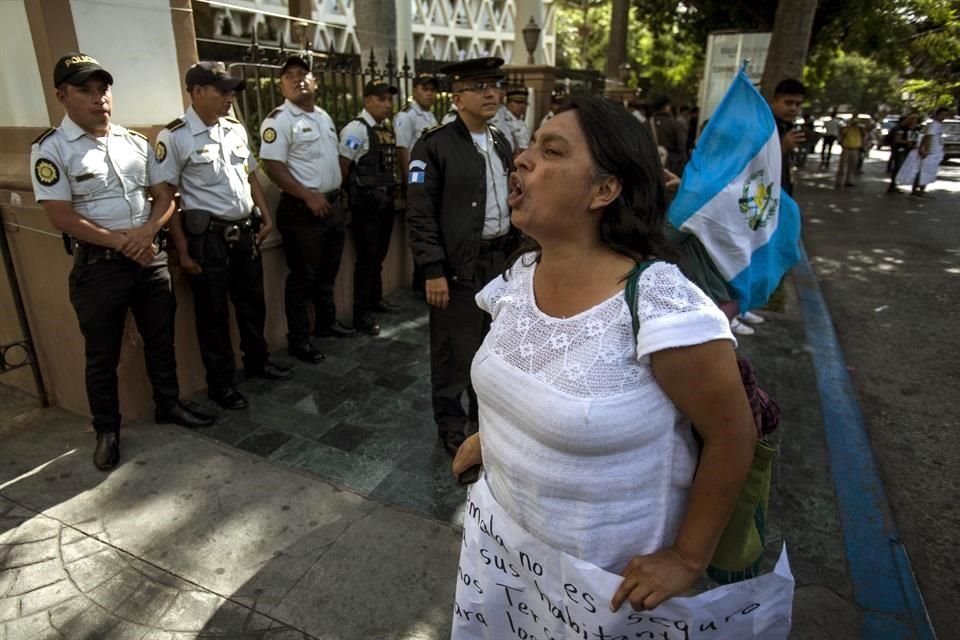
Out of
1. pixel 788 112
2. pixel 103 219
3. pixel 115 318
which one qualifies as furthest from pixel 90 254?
pixel 788 112

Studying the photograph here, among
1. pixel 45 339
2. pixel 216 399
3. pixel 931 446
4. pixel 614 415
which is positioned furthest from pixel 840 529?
pixel 45 339

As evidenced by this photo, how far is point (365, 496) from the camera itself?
3.14 m

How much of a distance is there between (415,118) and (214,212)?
294cm

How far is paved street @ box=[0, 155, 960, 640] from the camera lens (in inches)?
95.2

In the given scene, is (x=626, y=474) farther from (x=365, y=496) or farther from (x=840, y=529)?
(x=840, y=529)

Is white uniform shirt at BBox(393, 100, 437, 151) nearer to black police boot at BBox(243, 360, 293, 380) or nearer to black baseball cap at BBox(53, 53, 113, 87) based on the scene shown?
black police boot at BBox(243, 360, 293, 380)

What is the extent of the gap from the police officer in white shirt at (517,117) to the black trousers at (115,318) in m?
5.27

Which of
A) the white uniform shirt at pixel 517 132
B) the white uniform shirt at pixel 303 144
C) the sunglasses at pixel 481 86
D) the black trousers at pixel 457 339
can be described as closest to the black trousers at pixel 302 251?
the white uniform shirt at pixel 303 144

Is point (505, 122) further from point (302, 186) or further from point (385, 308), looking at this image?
point (302, 186)

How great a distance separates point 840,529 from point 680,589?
2.20 meters

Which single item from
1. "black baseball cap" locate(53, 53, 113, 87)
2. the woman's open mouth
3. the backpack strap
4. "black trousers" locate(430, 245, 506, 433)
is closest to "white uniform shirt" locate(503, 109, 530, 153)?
"black trousers" locate(430, 245, 506, 433)

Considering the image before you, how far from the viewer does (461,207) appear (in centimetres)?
325

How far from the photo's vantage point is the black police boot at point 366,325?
5.43 m

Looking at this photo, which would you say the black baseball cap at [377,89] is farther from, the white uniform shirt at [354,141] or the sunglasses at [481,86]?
the sunglasses at [481,86]
